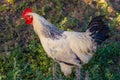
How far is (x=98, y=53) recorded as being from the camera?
7254mm

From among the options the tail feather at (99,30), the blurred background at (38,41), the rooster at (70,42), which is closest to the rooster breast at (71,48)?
the rooster at (70,42)

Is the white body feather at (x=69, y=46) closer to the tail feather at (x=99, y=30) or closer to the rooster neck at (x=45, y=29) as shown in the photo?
the rooster neck at (x=45, y=29)

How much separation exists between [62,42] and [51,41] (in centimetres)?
19

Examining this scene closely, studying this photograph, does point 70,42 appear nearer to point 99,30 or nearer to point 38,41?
point 99,30

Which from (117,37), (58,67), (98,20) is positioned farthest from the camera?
(117,37)

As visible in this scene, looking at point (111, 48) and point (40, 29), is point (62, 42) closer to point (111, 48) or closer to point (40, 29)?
point (40, 29)

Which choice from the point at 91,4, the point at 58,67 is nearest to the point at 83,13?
the point at 91,4

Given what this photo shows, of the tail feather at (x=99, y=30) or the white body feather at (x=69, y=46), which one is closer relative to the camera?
the tail feather at (x=99, y=30)

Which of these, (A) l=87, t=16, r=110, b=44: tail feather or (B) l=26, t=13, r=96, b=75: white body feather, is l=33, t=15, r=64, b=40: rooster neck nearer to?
(B) l=26, t=13, r=96, b=75: white body feather

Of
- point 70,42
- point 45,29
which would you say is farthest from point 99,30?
point 45,29

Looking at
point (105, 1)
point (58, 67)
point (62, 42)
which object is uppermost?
point (105, 1)

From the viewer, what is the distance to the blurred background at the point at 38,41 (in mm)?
7016

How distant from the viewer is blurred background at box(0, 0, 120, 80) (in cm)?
702

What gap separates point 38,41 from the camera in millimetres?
7754
